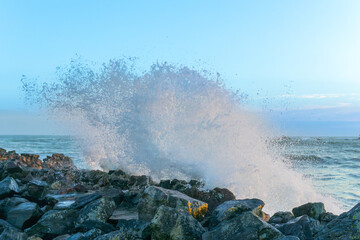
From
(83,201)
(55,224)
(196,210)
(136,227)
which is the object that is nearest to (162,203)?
(196,210)

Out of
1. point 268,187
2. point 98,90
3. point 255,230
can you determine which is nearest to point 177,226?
point 255,230

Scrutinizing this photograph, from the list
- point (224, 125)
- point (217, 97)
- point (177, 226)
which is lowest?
point (177, 226)

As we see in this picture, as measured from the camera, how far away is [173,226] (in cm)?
303

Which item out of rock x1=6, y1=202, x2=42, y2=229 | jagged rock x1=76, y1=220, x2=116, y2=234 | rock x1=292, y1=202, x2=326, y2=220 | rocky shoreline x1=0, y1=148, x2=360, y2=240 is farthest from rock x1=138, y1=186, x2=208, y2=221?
rock x1=292, y1=202, x2=326, y2=220

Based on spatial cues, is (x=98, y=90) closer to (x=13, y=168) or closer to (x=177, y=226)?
(x=13, y=168)

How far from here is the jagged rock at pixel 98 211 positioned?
3613mm

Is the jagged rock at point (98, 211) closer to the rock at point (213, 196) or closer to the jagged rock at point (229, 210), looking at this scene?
the jagged rock at point (229, 210)

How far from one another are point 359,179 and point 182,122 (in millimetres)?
6806

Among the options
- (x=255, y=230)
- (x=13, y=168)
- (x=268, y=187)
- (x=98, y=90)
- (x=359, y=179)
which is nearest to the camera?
(x=255, y=230)

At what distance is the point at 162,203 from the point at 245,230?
3.89ft

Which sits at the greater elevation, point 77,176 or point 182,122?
point 182,122

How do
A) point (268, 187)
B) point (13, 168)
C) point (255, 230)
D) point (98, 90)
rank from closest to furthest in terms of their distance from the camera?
point (255, 230), point (13, 168), point (268, 187), point (98, 90)

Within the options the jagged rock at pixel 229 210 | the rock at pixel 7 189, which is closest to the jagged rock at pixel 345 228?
the jagged rock at pixel 229 210

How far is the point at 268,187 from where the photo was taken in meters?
6.92
